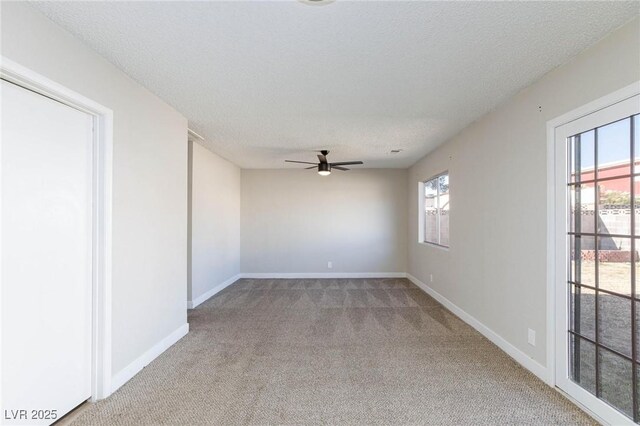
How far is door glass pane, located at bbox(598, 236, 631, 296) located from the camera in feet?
6.51

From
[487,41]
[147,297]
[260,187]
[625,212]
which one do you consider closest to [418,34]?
[487,41]

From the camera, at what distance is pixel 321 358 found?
310 centimetres

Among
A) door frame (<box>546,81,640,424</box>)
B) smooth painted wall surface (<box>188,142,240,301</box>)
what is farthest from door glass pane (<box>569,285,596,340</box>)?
smooth painted wall surface (<box>188,142,240,301</box>)

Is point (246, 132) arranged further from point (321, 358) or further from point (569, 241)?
point (569, 241)

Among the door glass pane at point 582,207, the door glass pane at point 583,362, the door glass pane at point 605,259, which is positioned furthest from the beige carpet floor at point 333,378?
the door glass pane at point 582,207

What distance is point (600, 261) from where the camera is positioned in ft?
7.13

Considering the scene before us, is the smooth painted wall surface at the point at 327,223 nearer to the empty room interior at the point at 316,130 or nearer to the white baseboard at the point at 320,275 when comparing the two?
the white baseboard at the point at 320,275

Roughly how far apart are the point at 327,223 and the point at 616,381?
5.66 metres

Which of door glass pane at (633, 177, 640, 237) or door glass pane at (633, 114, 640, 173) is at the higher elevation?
door glass pane at (633, 114, 640, 173)

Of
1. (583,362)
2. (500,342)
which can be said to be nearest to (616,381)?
(583,362)

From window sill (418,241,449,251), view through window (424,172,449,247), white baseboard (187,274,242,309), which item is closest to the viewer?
white baseboard (187,274,242,309)

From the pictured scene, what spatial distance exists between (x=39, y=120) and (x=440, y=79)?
2.85m

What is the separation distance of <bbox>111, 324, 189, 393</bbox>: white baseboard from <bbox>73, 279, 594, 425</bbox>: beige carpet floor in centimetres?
7

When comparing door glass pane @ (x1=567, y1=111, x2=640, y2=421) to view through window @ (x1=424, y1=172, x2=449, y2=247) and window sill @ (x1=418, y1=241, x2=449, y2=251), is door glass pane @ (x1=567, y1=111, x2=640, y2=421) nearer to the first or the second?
window sill @ (x1=418, y1=241, x2=449, y2=251)
